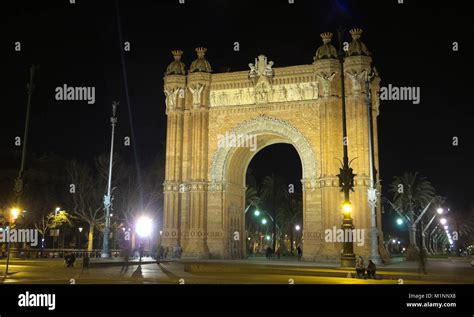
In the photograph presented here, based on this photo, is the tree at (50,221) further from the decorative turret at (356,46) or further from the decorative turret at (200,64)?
the decorative turret at (356,46)

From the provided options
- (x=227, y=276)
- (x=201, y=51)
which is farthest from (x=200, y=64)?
(x=227, y=276)

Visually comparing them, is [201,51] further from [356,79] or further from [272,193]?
[272,193]

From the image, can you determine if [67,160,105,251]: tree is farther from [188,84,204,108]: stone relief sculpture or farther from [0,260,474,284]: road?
[0,260,474,284]: road

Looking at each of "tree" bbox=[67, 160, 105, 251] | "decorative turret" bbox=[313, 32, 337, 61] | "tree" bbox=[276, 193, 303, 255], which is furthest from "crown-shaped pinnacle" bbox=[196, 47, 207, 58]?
"tree" bbox=[276, 193, 303, 255]

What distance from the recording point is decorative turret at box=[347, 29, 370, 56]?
3491 cm

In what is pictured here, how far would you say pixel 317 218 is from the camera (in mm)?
34656

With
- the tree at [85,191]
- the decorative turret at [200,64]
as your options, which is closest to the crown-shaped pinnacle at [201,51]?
the decorative turret at [200,64]

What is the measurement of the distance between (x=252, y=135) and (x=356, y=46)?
9933mm

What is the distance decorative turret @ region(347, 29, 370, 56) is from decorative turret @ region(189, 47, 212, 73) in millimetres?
11044

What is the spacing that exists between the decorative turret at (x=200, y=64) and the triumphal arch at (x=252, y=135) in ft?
0.26

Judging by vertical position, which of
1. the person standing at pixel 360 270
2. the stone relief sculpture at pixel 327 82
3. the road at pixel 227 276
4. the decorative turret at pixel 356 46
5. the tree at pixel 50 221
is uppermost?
the decorative turret at pixel 356 46

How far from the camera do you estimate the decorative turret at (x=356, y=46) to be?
3491 centimetres
